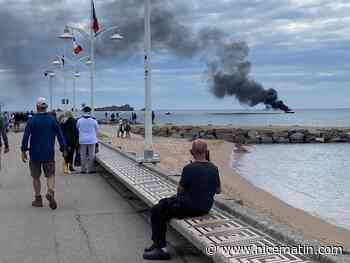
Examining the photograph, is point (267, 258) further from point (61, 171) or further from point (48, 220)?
point (61, 171)

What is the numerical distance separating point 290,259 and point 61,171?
1249 centimetres

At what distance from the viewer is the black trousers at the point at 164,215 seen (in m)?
7.48

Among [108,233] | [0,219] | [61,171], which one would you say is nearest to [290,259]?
[108,233]

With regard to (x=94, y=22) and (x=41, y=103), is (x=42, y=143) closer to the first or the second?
(x=41, y=103)

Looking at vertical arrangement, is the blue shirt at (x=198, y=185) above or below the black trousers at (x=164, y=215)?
above

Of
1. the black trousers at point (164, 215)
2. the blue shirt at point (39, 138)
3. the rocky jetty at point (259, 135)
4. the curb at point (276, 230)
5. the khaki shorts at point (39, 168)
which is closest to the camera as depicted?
the curb at point (276, 230)

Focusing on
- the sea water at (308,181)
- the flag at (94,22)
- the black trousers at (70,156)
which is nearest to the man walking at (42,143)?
the black trousers at (70,156)

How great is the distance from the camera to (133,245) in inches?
317

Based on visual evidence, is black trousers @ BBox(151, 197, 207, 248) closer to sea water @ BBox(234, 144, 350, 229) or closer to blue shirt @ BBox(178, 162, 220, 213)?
blue shirt @ BBox(178, 162, 220, 213)

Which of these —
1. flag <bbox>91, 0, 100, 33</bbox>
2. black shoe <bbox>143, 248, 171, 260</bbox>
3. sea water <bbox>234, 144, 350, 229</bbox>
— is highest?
flag <bbox>91, 0, 100, 33</bbox>

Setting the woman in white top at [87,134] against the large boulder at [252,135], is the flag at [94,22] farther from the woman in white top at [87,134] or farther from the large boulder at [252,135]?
the large boulder at [252,135]

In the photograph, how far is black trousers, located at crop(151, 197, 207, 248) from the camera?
748 cm

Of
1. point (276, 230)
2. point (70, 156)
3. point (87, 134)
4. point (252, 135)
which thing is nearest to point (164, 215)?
point (276, 230)

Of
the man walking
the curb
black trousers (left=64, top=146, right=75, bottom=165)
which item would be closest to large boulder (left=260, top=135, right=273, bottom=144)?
black trousers (left=64, top=146, right=75, bottom=165)
